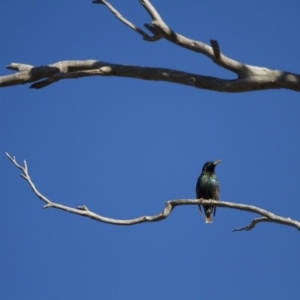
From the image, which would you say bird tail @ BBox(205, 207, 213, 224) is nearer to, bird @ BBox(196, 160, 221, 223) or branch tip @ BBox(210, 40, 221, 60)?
bird @ BBox(196, 160, 221, 223)

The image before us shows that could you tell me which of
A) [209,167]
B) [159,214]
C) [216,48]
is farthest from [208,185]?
[216,48]

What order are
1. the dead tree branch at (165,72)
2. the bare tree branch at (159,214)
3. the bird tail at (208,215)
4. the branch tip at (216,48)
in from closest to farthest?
1. the branch tip at (216,48)
2. the dead tree branch at (165,72)
3. the bare tree branch at (159,214)
4. the bird tail at (208,215)

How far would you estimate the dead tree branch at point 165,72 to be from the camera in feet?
19.5

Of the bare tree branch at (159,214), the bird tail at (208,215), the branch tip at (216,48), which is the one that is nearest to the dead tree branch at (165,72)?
the branch tip at (216,48)

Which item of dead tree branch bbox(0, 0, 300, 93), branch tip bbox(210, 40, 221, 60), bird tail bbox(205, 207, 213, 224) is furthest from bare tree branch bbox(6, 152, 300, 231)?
bird tail bbox(205, 207, 213, 224)

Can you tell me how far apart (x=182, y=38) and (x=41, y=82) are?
4.56 feet

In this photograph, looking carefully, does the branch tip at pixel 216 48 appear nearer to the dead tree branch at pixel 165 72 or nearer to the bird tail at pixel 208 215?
the dead tree branch at pixel 165 72

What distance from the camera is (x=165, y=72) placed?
20.5 feet

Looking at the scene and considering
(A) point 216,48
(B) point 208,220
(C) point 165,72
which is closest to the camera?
(A) point 216,48

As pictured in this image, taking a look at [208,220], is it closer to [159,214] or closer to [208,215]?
[208,215]

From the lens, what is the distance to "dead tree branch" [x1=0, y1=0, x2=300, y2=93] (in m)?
5.95

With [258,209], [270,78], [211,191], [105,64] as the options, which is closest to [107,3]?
[105,64]

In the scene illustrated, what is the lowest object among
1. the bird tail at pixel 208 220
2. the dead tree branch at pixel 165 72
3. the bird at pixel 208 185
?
the dead tree branch at pixel 165 72

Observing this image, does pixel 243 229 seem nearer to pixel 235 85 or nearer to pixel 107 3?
pixel 235 85
